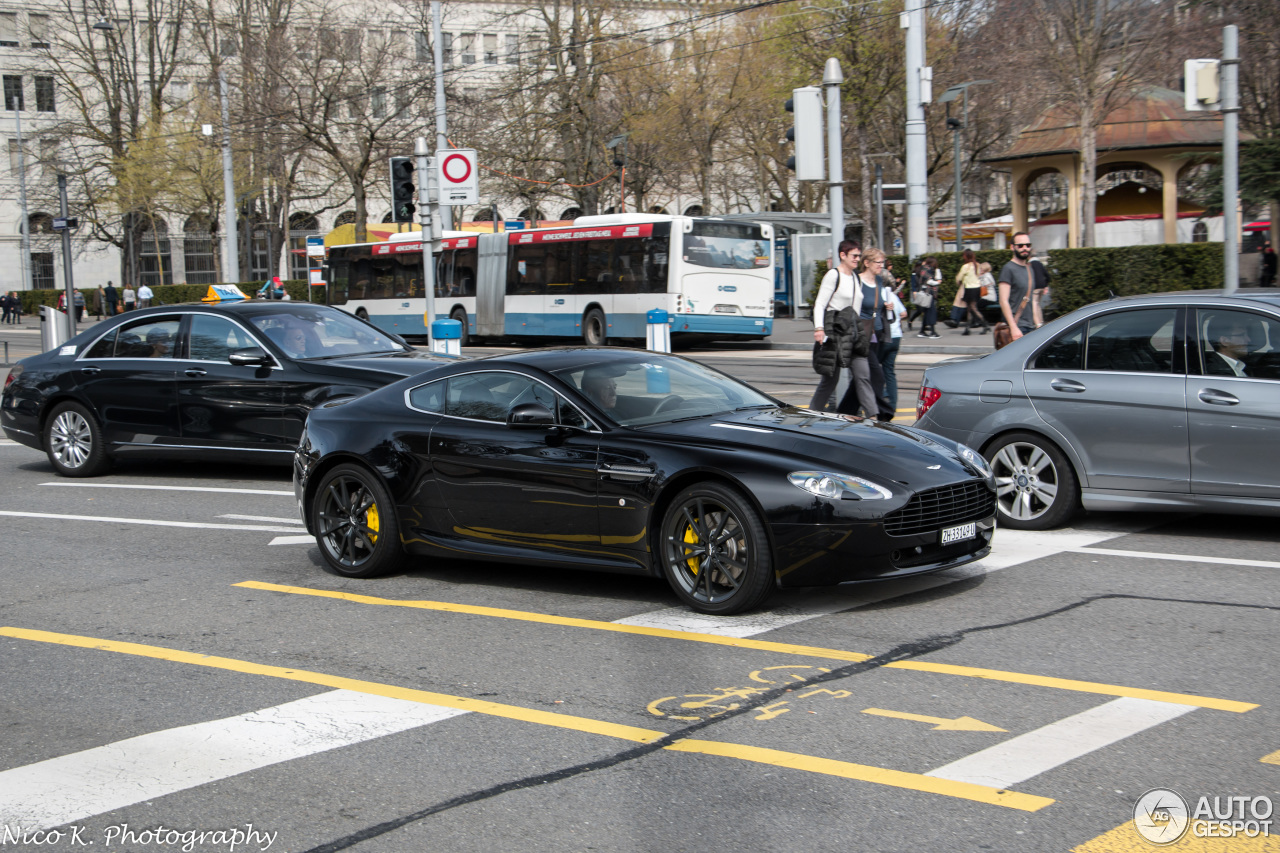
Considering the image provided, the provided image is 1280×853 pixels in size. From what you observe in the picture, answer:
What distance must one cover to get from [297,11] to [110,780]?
6466cm

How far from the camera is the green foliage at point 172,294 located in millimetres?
57000

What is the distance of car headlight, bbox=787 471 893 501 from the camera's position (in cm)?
634

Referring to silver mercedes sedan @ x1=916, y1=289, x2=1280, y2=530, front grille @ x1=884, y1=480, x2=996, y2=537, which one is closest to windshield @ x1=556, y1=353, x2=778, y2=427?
front grille @ x1=884, y1=480, x2=996, y2=537

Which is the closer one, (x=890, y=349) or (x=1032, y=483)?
(x=1032, y=483)

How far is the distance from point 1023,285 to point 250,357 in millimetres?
7351

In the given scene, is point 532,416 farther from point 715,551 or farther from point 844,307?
point 844,307

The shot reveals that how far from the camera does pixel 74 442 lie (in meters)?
12.5

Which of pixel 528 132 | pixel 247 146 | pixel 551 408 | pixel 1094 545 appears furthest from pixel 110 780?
pixel 247 146

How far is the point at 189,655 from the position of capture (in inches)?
245

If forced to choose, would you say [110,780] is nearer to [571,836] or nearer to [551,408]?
[571,836]

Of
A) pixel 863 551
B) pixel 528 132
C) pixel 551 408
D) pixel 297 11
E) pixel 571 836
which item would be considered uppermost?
pixel 297 11

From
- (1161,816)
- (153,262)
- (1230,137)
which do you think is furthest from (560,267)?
(153,262)

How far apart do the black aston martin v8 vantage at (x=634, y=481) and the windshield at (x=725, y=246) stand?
2207 cm

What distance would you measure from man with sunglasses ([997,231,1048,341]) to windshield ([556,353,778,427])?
6.21 metres
